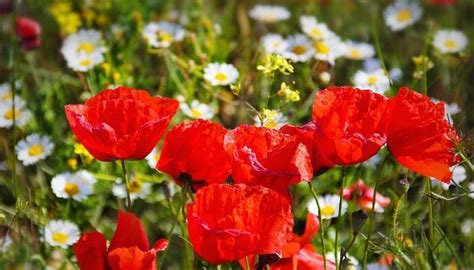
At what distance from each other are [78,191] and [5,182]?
18 centimetres

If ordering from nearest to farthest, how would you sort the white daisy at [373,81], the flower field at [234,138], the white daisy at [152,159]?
the flower field at [234,138] → the white daisy at [152,159] → the white daisy at [373,81]

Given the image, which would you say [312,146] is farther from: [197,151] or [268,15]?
[268,15]

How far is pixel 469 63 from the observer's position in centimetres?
247

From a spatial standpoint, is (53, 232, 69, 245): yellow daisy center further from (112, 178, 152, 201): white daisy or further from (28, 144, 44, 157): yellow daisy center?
(28, 144, 44, 157): yellow daisy center

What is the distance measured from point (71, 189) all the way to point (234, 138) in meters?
0.57

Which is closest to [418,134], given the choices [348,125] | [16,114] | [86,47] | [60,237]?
[348,125]

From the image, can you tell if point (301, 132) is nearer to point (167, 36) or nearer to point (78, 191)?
point (78, 191)

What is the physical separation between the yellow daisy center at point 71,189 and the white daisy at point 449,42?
102 cm

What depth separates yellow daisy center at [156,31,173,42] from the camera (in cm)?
234

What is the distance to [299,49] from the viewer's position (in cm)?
236

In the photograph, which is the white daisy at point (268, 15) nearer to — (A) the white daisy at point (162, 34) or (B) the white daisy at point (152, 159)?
(A) the white daisy at point (162, 34)

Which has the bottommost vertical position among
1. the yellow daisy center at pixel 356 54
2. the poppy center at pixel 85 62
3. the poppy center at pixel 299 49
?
the poppy center at pixel 85 62

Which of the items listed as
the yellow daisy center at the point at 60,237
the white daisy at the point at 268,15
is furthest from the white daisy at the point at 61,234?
the white daisy at the point at 268,15

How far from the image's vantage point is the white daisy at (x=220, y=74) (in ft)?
6.80
